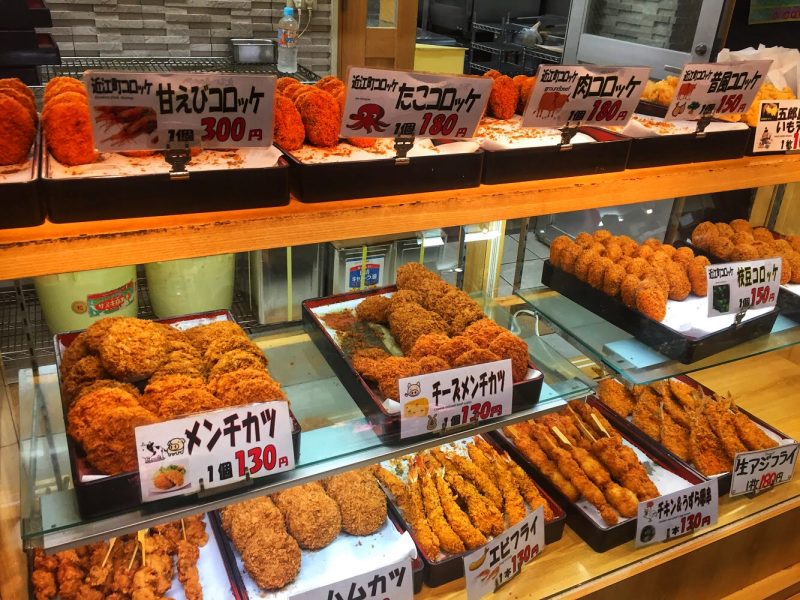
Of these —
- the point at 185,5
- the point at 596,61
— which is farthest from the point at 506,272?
the point at 596,61

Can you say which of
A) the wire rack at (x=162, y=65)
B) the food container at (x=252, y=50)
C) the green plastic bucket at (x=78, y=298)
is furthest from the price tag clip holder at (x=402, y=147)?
the food container at (x=252, y=50)

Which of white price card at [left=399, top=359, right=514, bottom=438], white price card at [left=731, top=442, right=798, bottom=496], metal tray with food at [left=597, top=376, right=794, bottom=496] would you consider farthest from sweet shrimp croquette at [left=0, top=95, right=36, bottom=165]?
white price card at [left=731, top=442, right=798, bottom=496]

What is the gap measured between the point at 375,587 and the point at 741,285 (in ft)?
4.58

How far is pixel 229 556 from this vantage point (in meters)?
1.71

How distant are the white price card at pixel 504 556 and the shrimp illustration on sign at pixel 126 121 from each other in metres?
1.25

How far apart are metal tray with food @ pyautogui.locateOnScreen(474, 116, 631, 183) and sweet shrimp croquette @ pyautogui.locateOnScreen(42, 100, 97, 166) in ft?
2.71

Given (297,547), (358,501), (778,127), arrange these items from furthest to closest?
(778,127) → (358,501) → (297,547)

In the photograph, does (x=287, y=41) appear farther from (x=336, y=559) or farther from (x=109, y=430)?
(x=109, y=430)

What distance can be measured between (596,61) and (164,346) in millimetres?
5028

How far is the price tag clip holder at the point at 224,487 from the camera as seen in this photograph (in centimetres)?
130

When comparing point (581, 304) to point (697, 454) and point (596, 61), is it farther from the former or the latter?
point (596, 61)

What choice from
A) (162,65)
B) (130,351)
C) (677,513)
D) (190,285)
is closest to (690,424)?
(677,513)

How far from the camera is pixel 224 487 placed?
4.32 ft

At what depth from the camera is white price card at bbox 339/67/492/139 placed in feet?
4.30
